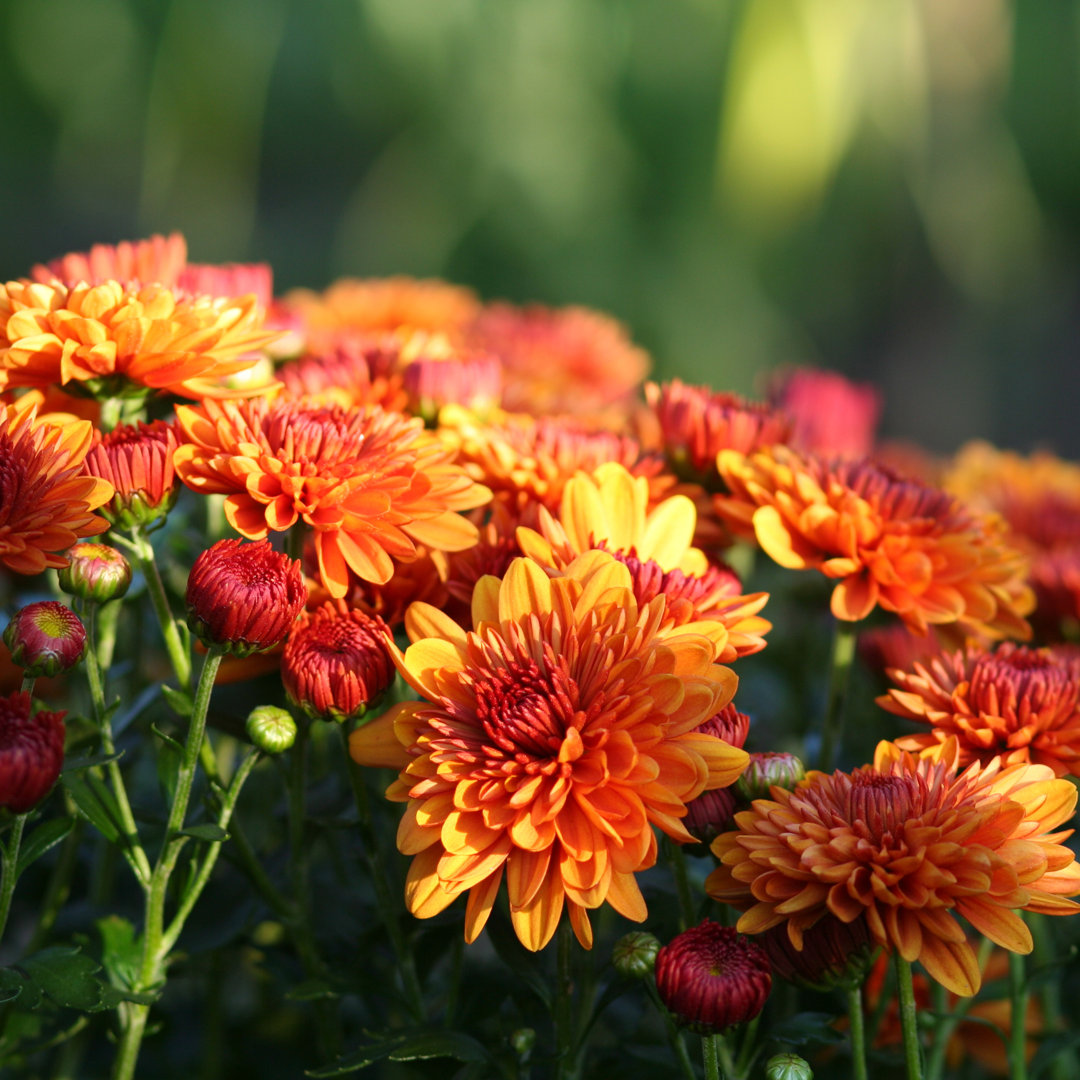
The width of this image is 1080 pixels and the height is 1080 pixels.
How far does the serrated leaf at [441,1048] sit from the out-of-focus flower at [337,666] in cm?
21

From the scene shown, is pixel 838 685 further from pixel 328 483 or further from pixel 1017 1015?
pixel 328 483

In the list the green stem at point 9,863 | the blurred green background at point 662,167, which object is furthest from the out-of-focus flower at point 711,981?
the blurred green background at point 662,167

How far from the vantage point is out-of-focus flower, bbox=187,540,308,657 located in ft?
2.15

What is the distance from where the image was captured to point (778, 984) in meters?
0.83

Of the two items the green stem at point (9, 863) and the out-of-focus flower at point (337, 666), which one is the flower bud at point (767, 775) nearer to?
the out-of-focus flower at point (337, 666)

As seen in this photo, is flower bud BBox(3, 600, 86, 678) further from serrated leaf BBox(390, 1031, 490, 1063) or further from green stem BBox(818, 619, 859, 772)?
green stem BBox(818, 619, 859, 772)

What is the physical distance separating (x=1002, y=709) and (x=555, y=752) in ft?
1.05

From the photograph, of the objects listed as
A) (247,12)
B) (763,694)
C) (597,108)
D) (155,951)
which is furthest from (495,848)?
(247,12)

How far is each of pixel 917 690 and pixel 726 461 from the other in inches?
9.1

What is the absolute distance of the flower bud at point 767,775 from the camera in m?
0.69

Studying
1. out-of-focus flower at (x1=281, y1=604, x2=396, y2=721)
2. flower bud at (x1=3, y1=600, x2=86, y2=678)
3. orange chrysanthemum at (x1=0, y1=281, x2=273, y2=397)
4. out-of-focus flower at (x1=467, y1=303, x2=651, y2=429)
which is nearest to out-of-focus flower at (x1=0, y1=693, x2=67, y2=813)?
flower bud at (x1=3, y1=600, x2=86, y2=678)

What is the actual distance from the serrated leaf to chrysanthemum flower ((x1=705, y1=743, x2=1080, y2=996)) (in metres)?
0.19

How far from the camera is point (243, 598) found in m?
0.65

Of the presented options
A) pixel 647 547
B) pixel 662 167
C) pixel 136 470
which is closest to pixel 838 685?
pixel 647 547
